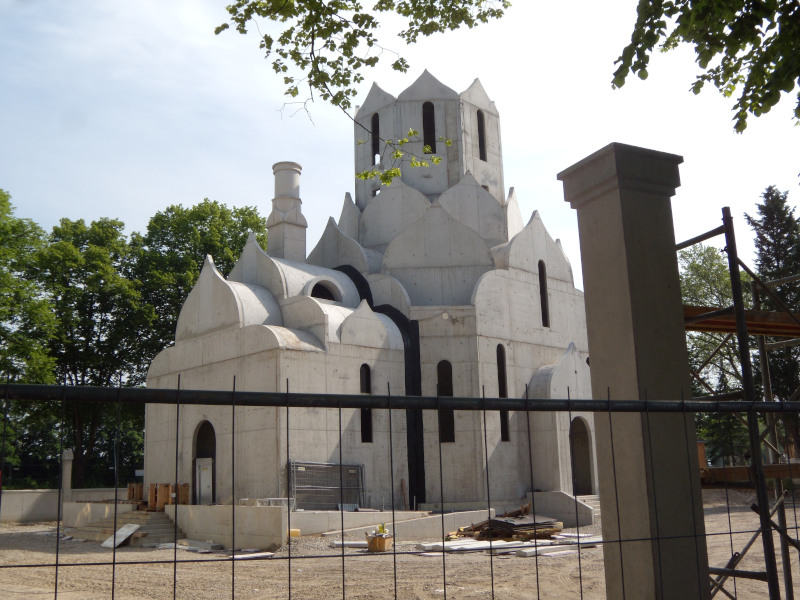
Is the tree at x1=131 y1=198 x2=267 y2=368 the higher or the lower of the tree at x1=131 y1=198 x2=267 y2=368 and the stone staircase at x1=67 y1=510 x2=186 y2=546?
the higher

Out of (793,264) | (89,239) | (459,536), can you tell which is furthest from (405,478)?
(793,264)

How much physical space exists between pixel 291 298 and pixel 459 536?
9.29 m

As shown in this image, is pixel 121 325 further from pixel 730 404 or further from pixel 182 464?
pixel 730 404

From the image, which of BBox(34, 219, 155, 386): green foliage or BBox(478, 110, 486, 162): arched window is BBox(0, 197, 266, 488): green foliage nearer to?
BBox(34, 219, 155, 386): green foliage

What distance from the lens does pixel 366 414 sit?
77.1ft

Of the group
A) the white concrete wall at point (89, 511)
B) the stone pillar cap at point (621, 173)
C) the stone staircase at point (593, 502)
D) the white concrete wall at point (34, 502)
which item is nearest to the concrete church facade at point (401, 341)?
the stone staircase at point (593, 502)

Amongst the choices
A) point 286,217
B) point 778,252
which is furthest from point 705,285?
point 286,217

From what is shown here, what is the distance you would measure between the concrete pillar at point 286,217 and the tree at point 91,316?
11.6 m

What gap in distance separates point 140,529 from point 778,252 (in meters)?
32.9

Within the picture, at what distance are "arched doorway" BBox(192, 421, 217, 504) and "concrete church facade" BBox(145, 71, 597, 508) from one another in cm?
7

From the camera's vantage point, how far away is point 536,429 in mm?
25047

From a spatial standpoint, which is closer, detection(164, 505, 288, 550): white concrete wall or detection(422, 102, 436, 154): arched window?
detection(164, 505, 288, 550): white concrete wall

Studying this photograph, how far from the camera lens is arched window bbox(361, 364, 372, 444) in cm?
2308

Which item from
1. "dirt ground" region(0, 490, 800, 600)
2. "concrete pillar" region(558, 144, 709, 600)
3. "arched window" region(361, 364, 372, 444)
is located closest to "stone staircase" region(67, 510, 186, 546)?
"dirt ground" region(0, 490, 800, 600)
